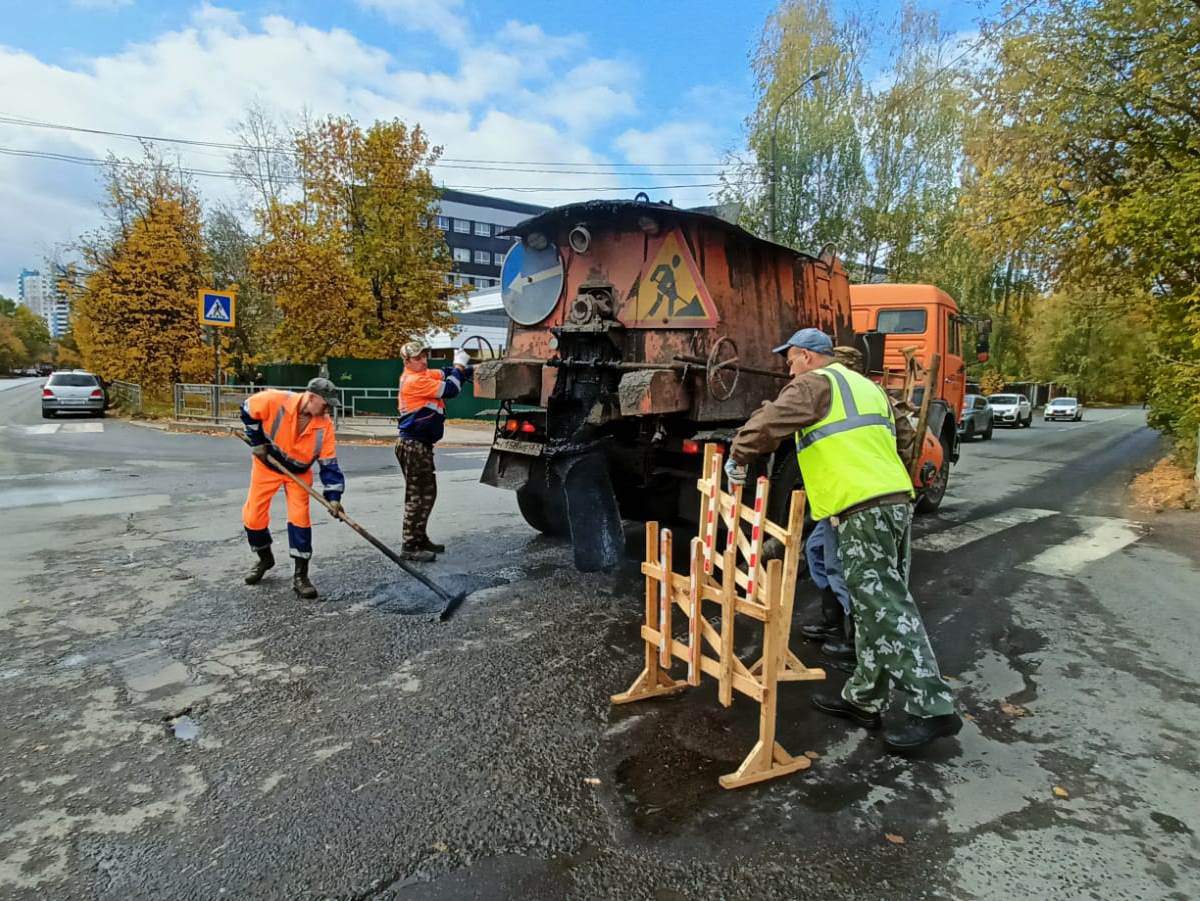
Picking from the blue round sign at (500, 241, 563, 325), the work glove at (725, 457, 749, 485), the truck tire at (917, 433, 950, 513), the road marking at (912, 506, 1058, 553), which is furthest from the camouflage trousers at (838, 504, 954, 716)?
the truck tire at (917, 433, 950, 513)

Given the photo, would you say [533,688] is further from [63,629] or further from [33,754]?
[63,629]

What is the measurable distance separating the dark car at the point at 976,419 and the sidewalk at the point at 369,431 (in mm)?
13125

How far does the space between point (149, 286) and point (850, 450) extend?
2255 cm

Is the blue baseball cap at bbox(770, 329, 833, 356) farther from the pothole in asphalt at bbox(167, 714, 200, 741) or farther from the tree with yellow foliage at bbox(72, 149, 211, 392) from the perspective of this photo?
the tree with yellow foliage at bbox(72, 149, 211, 392)

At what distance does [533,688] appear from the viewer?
360cm

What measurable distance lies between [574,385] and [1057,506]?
24.4 feet

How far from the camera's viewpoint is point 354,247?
20.3 m

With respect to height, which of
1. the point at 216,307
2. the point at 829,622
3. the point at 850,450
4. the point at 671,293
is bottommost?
the point at 829,622

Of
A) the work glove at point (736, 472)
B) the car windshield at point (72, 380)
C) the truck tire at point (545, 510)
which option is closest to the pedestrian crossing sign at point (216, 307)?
the car windshield at point (72, 380)

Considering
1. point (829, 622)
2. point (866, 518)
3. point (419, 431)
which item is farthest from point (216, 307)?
point (866, 518)

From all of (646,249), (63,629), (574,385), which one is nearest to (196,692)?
(63,629)

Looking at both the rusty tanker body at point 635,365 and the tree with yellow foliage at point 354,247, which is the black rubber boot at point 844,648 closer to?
the rusty tanker body at point 635,365

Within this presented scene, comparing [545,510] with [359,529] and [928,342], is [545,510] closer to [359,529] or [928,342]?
[359,529]

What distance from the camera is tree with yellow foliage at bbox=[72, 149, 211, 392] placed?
20.4 metres
